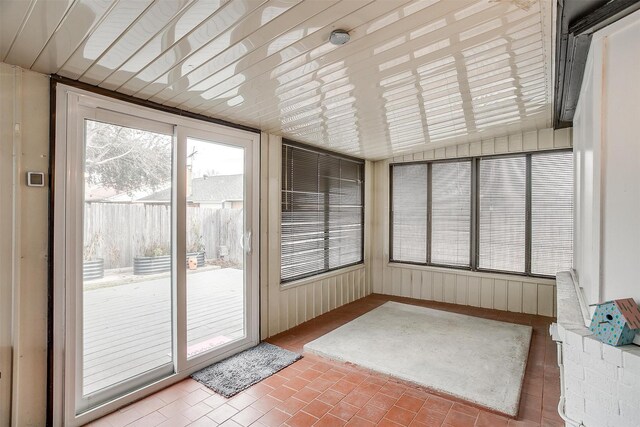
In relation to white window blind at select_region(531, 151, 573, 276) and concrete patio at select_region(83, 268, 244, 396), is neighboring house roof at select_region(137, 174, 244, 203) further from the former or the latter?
white window blind at select_region(531, 151, 573, 276)

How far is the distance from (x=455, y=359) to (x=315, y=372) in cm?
135

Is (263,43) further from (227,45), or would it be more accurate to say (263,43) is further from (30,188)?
(30,188)

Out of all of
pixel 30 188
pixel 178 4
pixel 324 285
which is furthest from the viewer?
pixel 324 285

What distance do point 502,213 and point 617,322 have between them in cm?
380

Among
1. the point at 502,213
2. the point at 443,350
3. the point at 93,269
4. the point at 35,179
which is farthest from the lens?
the point at 502,213

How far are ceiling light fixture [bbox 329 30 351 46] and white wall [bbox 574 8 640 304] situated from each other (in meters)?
1.18

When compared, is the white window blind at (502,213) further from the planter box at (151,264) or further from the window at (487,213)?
the planter box at (151,264)

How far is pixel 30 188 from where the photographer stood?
2.09 meters

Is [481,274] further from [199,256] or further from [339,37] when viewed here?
[339,37]

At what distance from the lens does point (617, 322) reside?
129 centimetres

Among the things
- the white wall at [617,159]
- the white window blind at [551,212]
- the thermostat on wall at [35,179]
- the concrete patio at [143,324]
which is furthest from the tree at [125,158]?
the white window blind at [551,212]

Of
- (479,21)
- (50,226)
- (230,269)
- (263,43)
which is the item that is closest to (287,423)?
(230,269)

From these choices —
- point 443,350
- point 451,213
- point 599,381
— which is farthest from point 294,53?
point 451,213

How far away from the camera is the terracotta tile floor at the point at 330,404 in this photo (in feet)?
7.59
